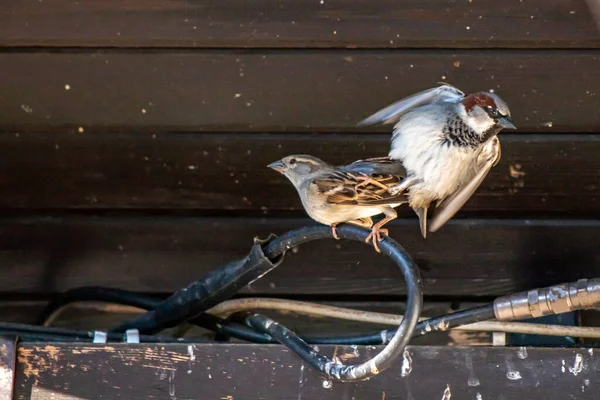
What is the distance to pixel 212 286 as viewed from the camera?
1364 millimetres

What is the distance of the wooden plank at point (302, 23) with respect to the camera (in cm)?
139

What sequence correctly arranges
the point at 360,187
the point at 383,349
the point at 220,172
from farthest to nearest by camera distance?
the point at 220,172
the point at 360,187
the point at 383,349

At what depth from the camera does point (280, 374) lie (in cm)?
123

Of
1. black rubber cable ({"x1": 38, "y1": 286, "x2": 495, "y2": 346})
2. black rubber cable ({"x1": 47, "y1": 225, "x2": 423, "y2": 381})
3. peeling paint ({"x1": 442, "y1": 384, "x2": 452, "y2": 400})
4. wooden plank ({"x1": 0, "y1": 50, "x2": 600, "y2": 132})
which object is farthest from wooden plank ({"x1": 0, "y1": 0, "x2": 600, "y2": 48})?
peeling paint ({"x1": 442, "y1": 384, "x2": 452, "y2": 400})

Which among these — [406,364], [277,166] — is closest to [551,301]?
[406,364]

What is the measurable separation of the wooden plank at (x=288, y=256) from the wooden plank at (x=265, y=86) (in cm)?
18

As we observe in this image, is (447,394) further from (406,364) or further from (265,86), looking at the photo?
(265,86)

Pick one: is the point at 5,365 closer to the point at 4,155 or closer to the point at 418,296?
the point at 4,155

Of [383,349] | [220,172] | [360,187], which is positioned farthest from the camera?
[220,172]

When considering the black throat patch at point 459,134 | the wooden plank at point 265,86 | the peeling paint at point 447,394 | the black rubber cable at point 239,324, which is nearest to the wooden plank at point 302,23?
the wooden plank at point 265,86

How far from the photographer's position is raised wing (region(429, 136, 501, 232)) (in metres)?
1.35

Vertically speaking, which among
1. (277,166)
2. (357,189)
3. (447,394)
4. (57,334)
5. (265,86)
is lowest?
(447,394)

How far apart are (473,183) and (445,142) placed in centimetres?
8

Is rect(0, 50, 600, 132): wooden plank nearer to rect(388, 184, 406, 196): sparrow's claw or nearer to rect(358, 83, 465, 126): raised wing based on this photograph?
rect(358, 83, 465, 126): raised wing
